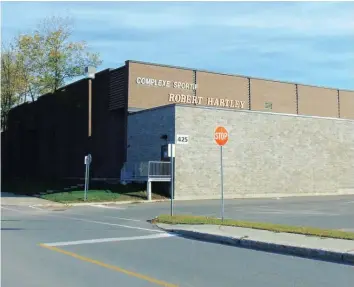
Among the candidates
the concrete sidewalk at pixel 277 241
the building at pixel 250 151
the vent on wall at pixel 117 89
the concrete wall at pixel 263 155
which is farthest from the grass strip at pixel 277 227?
the vent on wall at pixel 117 89

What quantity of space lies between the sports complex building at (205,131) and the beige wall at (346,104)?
6.05ft

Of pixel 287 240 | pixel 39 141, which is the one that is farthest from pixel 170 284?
pixel 39 141

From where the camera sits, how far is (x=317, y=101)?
45.5m

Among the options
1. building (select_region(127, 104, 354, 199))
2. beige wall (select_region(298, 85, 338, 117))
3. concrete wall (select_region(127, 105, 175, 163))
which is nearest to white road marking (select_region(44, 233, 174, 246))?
building (select_region(127, 104, 354, 199))

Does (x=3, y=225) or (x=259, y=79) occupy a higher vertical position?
(x=259, y=79)

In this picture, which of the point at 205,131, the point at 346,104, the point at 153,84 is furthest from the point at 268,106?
the point at 205,131

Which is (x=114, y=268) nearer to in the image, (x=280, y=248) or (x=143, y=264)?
(x=143, y=264)

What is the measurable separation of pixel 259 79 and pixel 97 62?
15460 mm

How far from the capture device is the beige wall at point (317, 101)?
44.4 meters

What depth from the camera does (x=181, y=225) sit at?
14.5 metres

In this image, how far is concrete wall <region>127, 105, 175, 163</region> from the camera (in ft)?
102

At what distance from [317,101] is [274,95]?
5579 mm

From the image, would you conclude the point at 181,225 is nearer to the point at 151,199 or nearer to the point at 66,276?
the point at 66,276

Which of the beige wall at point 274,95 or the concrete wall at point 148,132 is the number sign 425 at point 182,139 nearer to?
the concrete wall at point 148,132
